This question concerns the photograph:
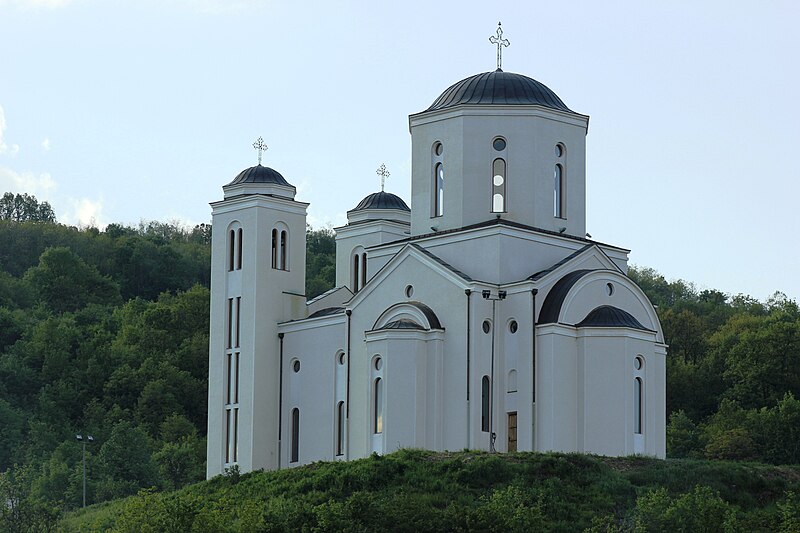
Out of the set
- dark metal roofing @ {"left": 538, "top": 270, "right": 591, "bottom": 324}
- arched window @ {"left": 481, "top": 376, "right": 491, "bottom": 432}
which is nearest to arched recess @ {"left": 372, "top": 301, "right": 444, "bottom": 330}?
arched window @ {"left": 481, "top": 376, "right": 491, "bottom": 432}

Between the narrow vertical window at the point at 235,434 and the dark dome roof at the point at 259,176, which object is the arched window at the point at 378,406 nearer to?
the narrow vertical window at the point at 235,434

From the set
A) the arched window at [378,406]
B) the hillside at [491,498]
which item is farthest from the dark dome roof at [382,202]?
the hillside at [491,498]

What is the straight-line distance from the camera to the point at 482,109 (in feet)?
122

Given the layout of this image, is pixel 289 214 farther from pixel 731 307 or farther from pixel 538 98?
pixel 731 307

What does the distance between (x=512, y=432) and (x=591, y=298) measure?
378cm

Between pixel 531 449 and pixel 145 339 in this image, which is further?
pixel 145 339

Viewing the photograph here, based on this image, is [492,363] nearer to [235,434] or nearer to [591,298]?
[591,298]

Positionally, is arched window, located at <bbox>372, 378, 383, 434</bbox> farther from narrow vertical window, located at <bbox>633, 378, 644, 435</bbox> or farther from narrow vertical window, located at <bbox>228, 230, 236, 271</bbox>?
narrow vertical window, located at <bbox>228, 230, 236, 271</bbox>

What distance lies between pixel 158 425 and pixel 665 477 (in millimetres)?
36309

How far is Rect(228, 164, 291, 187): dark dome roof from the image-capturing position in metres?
41.5

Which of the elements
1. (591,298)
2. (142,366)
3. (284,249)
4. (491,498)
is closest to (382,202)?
(284,249)

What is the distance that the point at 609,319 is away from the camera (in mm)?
34562

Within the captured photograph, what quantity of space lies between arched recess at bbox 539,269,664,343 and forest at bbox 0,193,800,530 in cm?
1319

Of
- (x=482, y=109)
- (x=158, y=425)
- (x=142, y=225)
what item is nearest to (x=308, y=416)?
(x=482, y=109)
